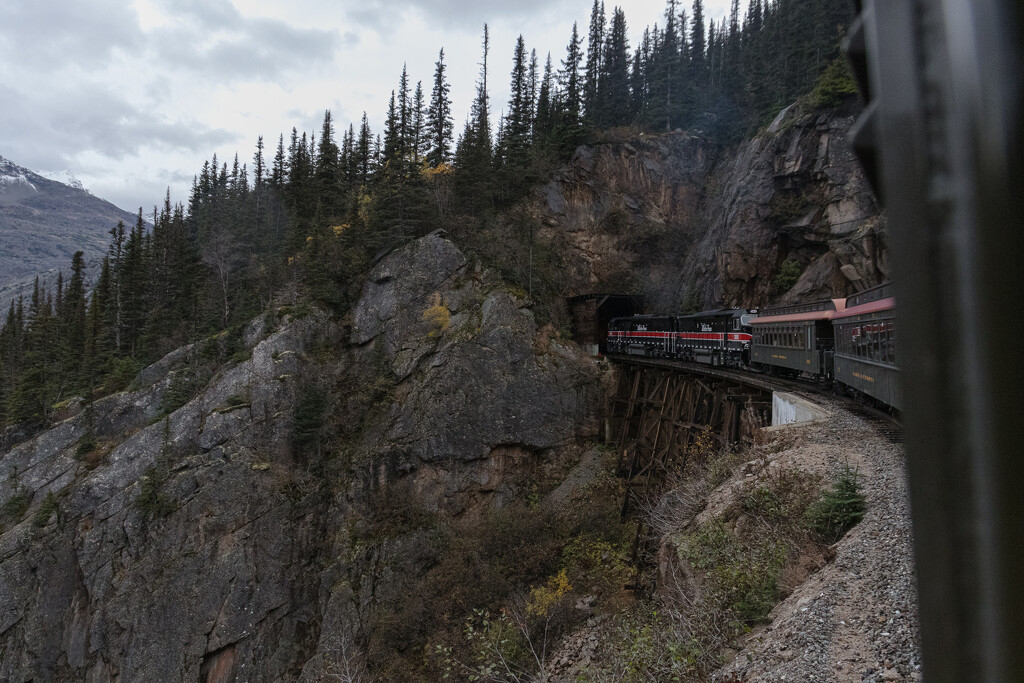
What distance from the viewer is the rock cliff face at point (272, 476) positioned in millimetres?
22781

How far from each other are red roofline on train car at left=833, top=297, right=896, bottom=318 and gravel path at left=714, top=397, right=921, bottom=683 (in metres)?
5.81

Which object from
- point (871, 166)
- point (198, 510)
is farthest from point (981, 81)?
point (198, 510)

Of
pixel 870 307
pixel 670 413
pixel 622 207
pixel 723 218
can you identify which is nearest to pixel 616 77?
pixel 622 207

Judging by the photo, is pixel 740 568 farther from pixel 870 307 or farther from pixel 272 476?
pixel 272 476

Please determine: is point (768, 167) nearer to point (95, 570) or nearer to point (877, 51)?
point (877, 51)

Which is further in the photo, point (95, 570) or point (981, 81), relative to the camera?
point (95, 570)

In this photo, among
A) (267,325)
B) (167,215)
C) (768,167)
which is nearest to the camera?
(267,325)

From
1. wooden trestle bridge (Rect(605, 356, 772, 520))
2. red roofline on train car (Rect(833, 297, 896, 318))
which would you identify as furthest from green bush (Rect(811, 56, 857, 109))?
red roofline on train car (Rect(833, 297, 896, 318))

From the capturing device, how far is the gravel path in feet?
16.2

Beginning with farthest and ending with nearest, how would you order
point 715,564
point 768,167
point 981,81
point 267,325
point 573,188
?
point 573,188 → point 768,167 → point 267,325 → point 715,564 → point 981,81

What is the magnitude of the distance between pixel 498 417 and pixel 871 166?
89.5 ft

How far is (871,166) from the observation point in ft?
3.68

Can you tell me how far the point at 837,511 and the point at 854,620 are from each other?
2.64m

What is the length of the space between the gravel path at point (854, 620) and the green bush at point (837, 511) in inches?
8.4
